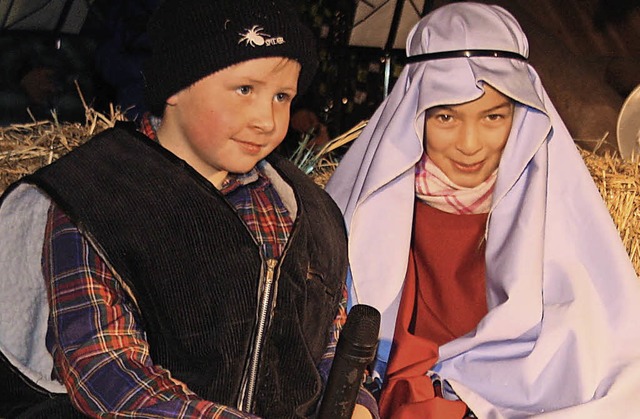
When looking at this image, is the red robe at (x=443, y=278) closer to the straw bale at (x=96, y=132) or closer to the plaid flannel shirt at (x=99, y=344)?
the straw bale at (x=96, y=132)

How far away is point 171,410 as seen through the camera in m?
1.79

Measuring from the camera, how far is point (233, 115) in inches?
76.2

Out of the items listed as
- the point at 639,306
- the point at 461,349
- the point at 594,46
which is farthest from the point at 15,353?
the point at 594,46

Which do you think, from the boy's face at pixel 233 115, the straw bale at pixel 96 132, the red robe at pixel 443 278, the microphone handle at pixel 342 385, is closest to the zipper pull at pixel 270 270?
the boy's face at pixel 233 115

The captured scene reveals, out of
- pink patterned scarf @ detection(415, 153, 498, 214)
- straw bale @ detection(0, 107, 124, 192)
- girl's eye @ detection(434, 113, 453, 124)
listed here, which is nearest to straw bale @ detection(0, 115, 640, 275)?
straw bale @ detection(0, 107, 124, 192)

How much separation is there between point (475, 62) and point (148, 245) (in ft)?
3.48

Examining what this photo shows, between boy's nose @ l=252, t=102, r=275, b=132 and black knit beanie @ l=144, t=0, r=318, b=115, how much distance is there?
10cm

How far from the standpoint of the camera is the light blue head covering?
8.01 feet

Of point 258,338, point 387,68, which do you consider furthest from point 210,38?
point 387,68

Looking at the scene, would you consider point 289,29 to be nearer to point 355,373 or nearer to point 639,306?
point 355,373

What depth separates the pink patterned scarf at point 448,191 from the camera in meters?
→ 2.60

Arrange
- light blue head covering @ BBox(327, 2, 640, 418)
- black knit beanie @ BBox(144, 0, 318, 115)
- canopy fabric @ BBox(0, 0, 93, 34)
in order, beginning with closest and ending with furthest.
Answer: black knit beanie @ BBox(144, 0, 318, 115) < light blue head covering @ BBox(327, 2, 640, 418) < canopy fabric @ BBox(0, 0, 93, 34)

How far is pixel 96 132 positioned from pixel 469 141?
1140 mm

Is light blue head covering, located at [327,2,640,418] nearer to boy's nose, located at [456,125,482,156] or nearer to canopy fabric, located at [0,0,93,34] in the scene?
boy's nose, located at [456,125,482,156]
